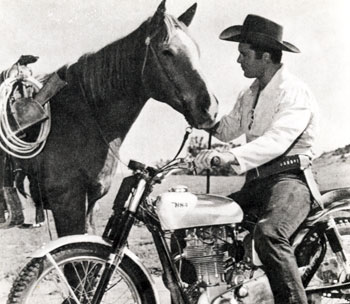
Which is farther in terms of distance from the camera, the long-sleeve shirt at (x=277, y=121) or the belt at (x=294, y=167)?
the belt at (x=294, y=167)

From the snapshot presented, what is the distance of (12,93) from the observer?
126 inches

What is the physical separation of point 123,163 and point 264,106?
2.88ft

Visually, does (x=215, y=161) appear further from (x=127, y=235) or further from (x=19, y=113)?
(x=19, y=113)

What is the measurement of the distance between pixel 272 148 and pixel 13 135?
150 centimetres

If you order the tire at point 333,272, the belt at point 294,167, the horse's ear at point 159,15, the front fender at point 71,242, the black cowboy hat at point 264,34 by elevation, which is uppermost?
the horse's ear at point 159,15

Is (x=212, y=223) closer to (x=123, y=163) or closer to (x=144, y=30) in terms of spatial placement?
(x=123, y=163)

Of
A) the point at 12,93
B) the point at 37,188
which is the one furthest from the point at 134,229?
the point at 12,93

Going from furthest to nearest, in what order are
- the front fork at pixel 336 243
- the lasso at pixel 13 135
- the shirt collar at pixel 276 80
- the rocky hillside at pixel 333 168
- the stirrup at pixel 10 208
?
the rocky hillside at pixel 333 168
the stirrup at pixel 10 208
the lasso at pixel 13 135
the shirt collar at pixel 276 80
the front fork at pixel 336 243

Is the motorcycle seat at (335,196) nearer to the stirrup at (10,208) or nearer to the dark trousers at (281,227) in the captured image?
the dark trousers at (281,227)

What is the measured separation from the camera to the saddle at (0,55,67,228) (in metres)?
3.17

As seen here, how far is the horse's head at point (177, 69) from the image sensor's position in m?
3.08

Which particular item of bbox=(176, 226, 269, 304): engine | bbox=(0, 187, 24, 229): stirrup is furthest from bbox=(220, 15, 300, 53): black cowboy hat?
bbox=(0, 187, 24, 229): stirrup

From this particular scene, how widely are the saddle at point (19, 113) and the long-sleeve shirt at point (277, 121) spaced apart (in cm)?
112

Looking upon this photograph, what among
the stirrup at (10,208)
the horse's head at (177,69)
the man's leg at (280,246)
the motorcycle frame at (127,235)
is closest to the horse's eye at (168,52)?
the horse's head at (177,69)
